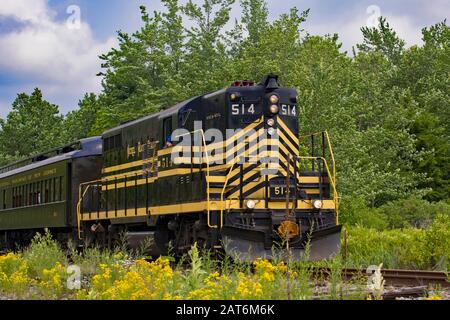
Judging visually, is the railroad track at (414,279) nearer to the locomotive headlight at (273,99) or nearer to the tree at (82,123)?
the locomotive headlight at (273,99)

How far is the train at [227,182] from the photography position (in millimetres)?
14609

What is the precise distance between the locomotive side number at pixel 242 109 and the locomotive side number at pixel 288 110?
2.30ft

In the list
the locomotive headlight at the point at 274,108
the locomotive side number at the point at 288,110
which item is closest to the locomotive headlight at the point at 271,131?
the locomotive headlight at the point at 274,108

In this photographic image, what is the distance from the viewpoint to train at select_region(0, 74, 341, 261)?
1461 centimetres

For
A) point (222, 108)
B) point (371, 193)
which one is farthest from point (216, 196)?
point (371, 193)

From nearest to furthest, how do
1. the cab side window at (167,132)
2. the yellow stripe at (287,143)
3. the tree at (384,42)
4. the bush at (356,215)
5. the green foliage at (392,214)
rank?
the yellow stripe at (287,143) < the cab side window at (167,132) < the bush at (356,215) < the green foliage at (392,214) < the tree at (384,42)

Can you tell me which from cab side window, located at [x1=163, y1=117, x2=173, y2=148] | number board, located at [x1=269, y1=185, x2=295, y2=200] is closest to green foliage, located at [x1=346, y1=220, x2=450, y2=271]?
number board, located at [x1=269, y1=185, x2=295, y2=200]

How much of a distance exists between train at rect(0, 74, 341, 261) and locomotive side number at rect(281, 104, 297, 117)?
0.02 meters

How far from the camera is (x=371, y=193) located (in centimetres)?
3127

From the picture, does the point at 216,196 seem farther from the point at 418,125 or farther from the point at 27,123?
the point at 27,123

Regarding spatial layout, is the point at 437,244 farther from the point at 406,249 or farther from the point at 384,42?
the point at 384,42

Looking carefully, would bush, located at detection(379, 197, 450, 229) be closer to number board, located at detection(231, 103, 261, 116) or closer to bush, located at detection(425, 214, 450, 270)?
bush, located at detection(425, 214, 450, 270)

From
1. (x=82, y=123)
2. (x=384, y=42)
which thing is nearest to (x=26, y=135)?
(x=82, y=123)

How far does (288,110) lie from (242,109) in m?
1.11
